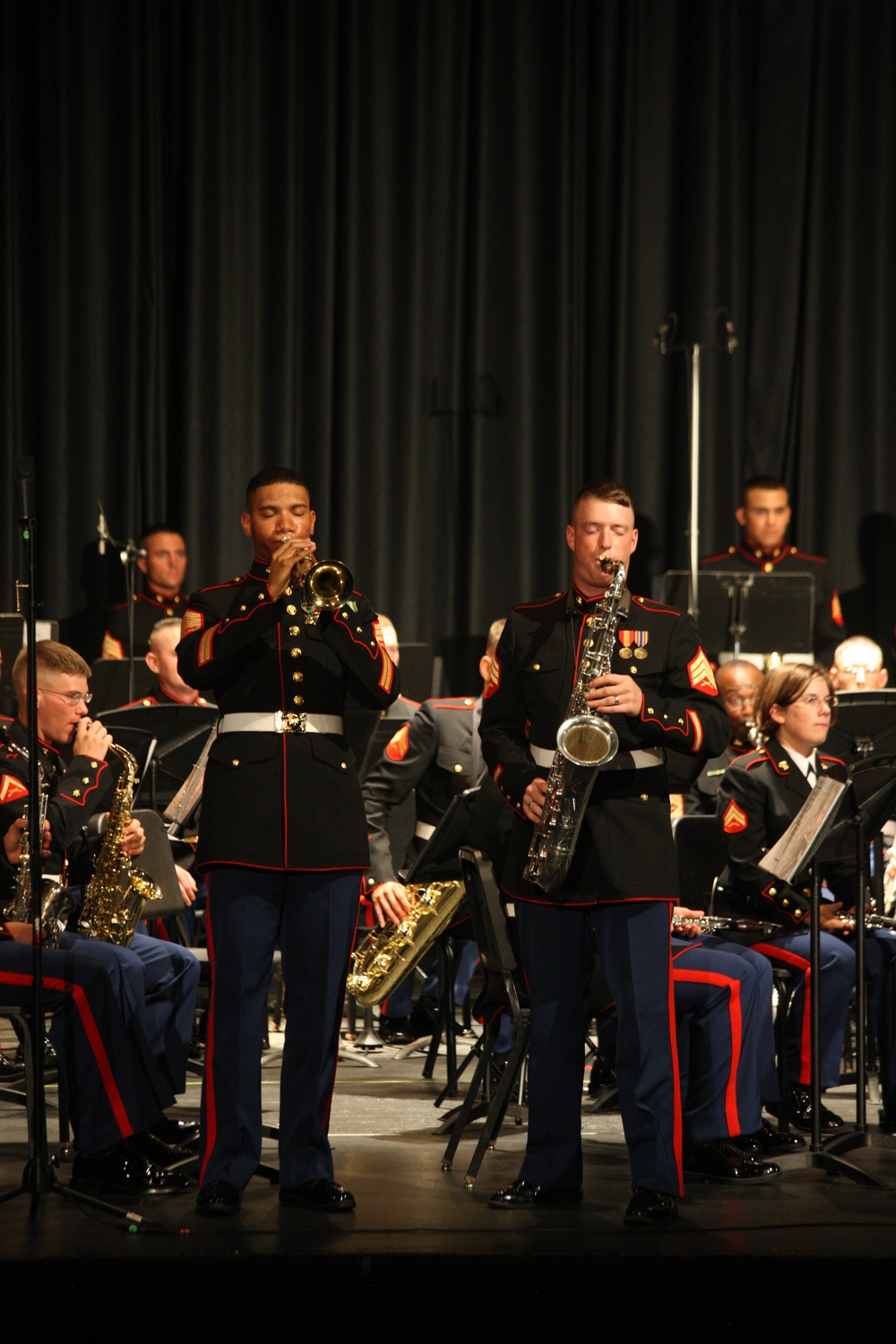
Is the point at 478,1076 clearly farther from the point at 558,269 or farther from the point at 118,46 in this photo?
the point at 118,46

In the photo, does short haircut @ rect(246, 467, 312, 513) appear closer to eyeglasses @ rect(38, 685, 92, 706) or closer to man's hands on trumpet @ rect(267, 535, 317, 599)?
man's hands on trumpet @ rect(267, 535, 317, 599)

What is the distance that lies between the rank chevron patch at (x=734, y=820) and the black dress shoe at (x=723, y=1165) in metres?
1.15

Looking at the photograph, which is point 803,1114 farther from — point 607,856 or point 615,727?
point 615,727

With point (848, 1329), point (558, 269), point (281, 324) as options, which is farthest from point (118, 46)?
point (848, 1329)

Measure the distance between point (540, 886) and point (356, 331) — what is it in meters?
5.89

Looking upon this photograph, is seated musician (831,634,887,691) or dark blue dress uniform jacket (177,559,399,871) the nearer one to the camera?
dark blue dress uniform jacket (177,559,399,871)

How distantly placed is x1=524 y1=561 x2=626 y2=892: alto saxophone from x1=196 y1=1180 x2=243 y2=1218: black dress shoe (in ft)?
3.15

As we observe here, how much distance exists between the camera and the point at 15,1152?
4.20 meters

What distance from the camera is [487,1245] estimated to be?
125 inches

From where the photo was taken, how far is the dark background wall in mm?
8562

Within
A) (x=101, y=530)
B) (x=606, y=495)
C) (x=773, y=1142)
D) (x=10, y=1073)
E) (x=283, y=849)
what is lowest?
(x=10, y=1073)

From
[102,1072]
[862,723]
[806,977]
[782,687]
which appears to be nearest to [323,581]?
[102,1072]

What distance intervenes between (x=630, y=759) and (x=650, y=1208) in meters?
1.00

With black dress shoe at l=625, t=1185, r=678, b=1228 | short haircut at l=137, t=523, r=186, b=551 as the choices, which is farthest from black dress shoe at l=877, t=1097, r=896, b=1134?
short haircut at l=137, t=523, r=186, b=551
